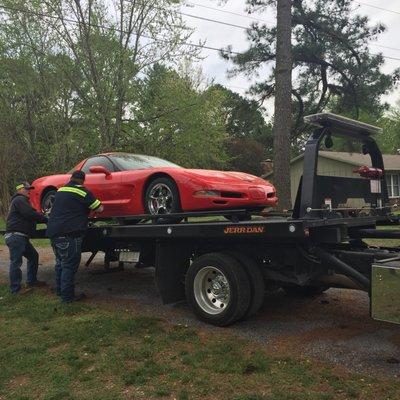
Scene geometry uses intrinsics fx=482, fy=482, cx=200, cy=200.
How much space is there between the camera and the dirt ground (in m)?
4.41

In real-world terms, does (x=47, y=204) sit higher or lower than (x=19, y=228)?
higher

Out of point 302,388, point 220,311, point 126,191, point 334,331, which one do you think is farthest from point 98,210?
point 302,388

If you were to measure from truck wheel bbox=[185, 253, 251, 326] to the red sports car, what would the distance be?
838 millimetres

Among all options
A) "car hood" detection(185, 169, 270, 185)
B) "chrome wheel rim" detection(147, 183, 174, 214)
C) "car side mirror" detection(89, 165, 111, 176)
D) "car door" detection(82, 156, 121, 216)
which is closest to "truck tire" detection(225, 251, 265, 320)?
"car hood" detection(185, 169, 270, 185)

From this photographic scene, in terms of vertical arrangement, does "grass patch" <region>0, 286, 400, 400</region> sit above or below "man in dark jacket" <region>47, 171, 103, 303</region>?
below

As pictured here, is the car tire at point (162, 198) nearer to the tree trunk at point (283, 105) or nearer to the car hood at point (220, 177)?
the car hood at point (220, 177)

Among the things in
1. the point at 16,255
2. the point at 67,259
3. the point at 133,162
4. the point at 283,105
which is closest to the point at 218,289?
the point at 67,259

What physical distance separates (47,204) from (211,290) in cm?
414

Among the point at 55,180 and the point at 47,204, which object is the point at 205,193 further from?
the point at 47,204

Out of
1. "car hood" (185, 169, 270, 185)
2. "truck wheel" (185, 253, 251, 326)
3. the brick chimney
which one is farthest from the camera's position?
the brick chimney

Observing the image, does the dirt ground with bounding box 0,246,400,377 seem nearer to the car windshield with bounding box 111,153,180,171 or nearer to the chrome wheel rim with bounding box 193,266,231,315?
the chrome wheel rim with bounding box 193,266,231,315

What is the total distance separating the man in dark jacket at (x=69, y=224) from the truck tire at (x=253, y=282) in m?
2.38

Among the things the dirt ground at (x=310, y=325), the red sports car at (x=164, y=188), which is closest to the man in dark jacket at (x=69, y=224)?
the red sports car at (x=164, y=188)

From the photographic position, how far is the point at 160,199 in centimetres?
641
